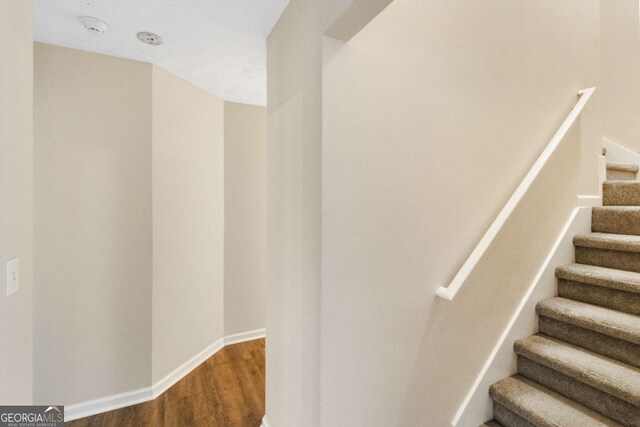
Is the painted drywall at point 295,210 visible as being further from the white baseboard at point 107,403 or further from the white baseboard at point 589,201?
the white baseboard at point 589,201

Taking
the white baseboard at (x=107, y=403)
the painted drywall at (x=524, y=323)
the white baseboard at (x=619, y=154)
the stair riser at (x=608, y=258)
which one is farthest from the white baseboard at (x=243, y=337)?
the white baseboard at (x=619, y=154)

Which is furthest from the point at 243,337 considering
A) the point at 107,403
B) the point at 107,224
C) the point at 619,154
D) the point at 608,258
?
the point at 619,154

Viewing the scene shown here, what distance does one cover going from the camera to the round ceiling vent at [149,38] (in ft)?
5.90

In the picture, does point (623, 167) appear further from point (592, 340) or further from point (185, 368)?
point (185, 368)

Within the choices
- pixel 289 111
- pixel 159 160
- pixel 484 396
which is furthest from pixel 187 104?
pixel 484 396

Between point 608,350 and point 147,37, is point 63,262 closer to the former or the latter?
point 147,37

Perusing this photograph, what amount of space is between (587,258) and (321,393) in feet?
6.61

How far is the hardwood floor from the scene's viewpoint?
78.4 inches

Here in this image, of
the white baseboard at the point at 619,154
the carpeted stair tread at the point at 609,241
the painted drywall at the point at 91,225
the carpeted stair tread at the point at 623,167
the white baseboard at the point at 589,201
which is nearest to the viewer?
the carpeted stair tread at the point at 609,241

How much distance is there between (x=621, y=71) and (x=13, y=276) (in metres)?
4.60

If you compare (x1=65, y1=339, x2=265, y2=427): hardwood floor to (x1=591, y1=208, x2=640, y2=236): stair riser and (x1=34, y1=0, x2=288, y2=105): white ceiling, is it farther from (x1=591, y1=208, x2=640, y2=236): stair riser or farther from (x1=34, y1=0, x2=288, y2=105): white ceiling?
(x1=591, y1=208, x2=640, y2=236): stair riser

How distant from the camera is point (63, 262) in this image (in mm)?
1968

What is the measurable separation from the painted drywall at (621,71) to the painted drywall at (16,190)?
4.06 metres

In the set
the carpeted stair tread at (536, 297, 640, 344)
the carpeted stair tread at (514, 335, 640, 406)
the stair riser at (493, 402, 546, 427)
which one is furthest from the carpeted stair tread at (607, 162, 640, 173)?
the stair riser at (493, 402, 546, 427)
